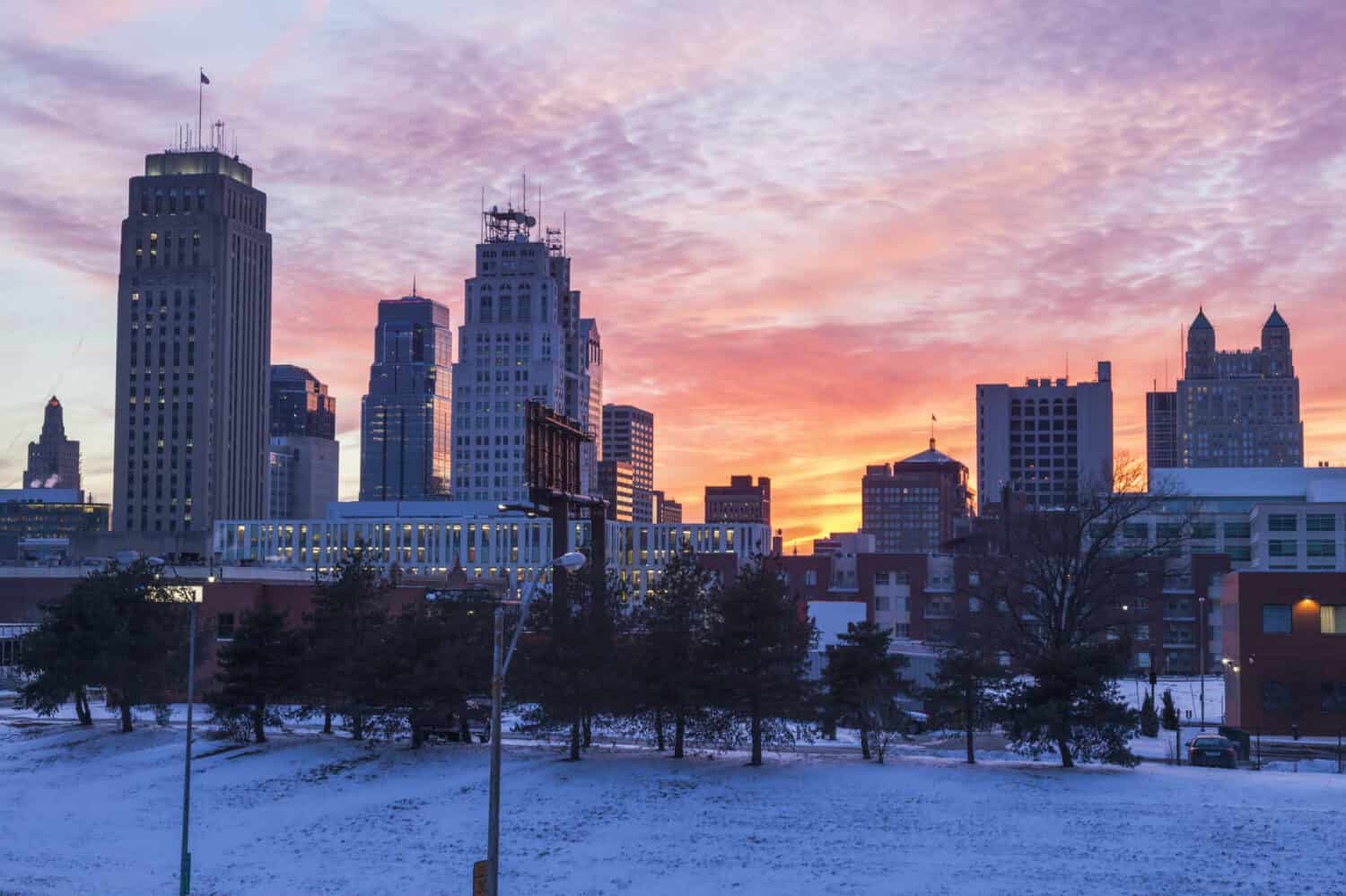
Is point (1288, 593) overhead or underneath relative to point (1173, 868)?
overhead

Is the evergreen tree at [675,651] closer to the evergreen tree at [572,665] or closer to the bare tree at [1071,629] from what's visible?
the evergreen tree at [572,665]

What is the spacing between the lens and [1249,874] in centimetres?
4038

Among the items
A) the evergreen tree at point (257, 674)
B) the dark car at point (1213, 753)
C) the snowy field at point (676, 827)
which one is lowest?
the snowy field at point (676, 827)

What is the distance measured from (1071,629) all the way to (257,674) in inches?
1500

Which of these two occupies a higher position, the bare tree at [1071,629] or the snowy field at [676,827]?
the bare tree at [1071,629]

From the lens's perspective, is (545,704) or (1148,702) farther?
(1148,702)

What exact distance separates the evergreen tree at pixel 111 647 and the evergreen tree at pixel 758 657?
33574 millimetres

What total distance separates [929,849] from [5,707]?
67.2 m

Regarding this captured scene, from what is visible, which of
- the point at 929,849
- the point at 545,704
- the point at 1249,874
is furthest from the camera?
the point at 545,704

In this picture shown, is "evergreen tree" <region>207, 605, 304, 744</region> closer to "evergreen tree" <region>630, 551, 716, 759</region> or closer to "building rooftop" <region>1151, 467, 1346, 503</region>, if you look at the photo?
"evergreen tree" <region>630, 551, 716, 759</region>

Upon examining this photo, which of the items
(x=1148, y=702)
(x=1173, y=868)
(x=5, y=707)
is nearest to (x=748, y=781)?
(x=1173, y=868)

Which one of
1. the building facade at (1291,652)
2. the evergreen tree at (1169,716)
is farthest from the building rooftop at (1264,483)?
the evergreen tree at (1169,716)

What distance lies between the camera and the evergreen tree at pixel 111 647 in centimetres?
7300

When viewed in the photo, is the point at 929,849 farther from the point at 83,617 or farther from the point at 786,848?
the point at 83,617
